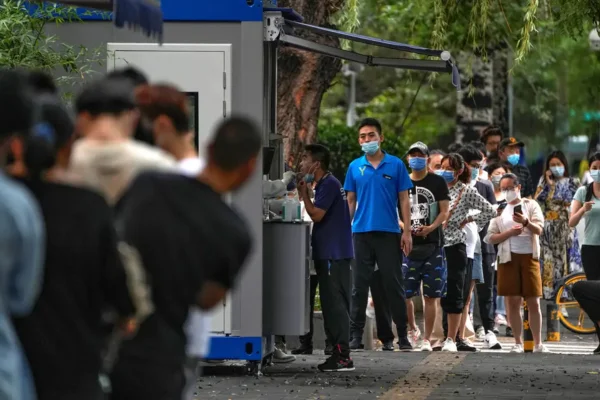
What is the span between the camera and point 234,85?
1216 centimetres

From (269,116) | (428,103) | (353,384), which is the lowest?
(353,384)

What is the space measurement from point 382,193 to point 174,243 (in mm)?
9241

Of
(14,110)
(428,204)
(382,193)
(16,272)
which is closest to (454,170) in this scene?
(428,204)

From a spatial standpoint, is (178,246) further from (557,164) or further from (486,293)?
(557,164)

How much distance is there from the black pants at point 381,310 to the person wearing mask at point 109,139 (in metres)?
8.97

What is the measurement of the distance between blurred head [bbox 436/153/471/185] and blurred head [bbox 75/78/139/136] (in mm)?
9663

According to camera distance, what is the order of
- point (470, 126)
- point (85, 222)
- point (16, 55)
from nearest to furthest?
point (85, 222)
point (16, 55)
point (470, 126)

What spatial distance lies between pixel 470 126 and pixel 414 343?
38.3ft

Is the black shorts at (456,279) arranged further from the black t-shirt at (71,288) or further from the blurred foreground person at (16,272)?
the blurred foreground person at (16,272)

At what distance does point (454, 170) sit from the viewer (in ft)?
50.5

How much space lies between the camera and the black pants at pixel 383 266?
47.8 feet

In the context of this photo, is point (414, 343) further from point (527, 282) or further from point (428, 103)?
point (428, 103)

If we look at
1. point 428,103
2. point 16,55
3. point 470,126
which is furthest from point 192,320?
point 428,103

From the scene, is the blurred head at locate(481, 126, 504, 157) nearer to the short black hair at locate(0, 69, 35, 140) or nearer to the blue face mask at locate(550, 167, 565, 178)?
the blue face mask at locate(550, 167, 565, 178)
